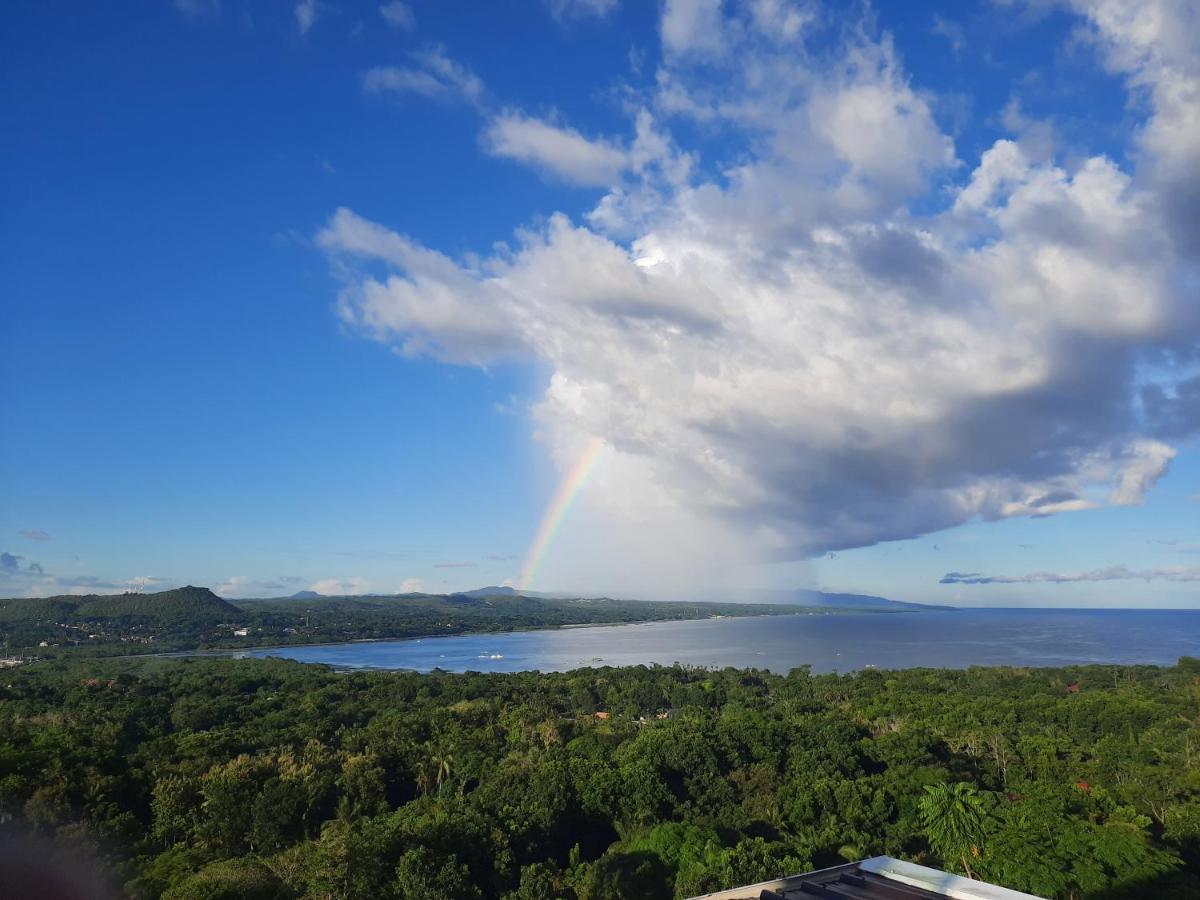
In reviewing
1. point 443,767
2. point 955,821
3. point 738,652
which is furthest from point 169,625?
point 955,821

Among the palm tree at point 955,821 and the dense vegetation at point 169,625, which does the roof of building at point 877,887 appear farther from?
the dense vegetation at point 169,625

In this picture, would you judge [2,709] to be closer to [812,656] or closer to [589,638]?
[812,656]

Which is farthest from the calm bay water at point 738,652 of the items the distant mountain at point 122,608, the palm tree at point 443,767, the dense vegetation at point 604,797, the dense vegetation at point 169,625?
the palm tree at point 443,767

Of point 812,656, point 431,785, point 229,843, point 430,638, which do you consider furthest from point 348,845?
point 430,638

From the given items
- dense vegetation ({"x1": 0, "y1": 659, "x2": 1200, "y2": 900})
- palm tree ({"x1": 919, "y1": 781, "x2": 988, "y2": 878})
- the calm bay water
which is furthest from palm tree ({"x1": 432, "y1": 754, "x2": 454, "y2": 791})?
the calm bay water

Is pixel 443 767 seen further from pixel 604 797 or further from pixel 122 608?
pixel 122 608
